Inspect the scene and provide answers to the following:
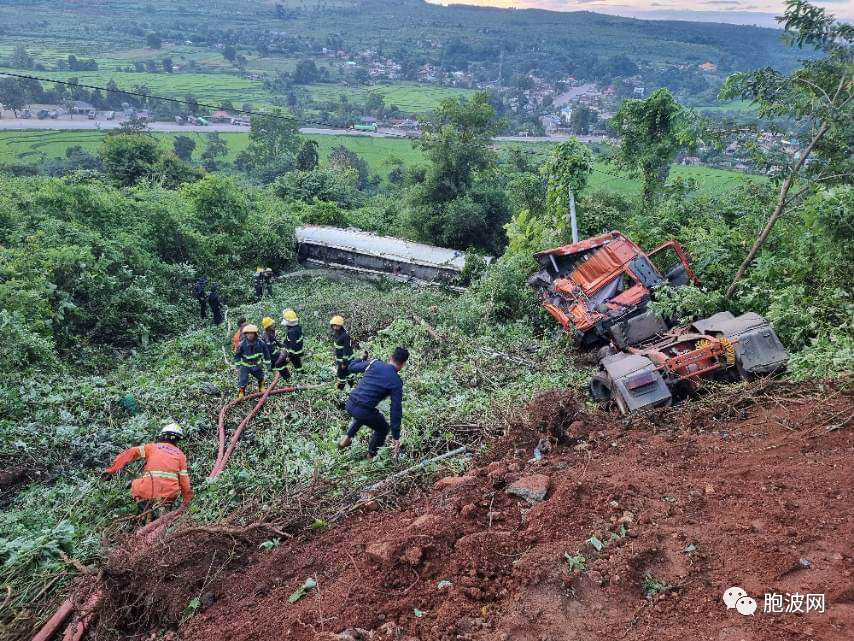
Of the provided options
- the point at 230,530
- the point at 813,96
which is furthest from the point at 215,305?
the point at 813,96

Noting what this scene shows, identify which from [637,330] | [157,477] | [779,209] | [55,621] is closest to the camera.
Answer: [55,621]

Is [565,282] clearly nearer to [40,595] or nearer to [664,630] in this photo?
A: [664,630]

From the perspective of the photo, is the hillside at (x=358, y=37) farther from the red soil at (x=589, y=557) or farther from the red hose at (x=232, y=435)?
the red soil at (x=589, y=557)

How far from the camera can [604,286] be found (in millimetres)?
9391

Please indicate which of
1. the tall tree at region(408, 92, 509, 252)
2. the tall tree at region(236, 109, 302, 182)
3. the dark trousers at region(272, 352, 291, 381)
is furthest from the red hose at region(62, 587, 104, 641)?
the tall tree at region(236, 109, 302, 182)

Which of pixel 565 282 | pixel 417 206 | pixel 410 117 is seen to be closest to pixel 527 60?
pixel 410 117

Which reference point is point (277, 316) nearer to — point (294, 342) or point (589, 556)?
point (294, 342)

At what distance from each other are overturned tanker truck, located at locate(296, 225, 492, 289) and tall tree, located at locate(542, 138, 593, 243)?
10.2ft

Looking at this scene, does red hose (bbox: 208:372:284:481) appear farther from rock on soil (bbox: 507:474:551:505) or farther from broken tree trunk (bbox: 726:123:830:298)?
broken tree trunk (bbox: 726:123:830:298)

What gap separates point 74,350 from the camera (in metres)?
Answer: 10.6

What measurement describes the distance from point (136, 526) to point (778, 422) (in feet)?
21.6

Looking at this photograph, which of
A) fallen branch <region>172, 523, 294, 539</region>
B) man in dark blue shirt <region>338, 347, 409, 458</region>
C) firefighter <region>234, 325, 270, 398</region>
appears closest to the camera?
fallen branch <region>172, 523, 294, 539</region>

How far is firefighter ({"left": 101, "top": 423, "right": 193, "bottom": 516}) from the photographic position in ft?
17.1

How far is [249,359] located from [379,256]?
9.60 metres
